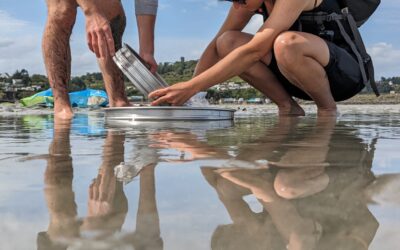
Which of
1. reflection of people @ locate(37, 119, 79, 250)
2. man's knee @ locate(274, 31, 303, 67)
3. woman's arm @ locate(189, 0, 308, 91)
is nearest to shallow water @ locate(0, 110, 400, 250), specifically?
reflection of people @ locate(37, 119, 79, 250)

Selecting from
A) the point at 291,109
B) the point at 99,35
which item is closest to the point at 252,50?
the point at 99,35

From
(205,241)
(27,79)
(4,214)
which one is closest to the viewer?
(205,241)

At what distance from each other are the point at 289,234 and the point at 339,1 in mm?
2819

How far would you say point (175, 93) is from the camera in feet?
8.02

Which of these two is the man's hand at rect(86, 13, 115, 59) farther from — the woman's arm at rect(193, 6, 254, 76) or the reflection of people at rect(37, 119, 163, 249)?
the reflection of people at rect(37, 119, 163, 249)

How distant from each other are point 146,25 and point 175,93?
1.10 metres

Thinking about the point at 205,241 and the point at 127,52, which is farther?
the point at 127,52

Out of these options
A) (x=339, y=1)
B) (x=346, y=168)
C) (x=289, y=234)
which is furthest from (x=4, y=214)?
(x=339, y=1)

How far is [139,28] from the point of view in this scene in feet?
11.1

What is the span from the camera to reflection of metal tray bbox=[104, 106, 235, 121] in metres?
2.63

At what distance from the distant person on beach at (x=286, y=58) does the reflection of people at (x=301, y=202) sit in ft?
4.45

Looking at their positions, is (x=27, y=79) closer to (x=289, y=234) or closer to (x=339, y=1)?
(x=339, y=1)

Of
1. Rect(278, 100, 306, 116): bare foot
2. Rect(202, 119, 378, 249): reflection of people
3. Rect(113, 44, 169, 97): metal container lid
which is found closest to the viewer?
Rect(202, 119, 378, 249): reflection of people

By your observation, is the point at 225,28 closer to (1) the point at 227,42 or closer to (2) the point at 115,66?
(1) the point at 227,42
